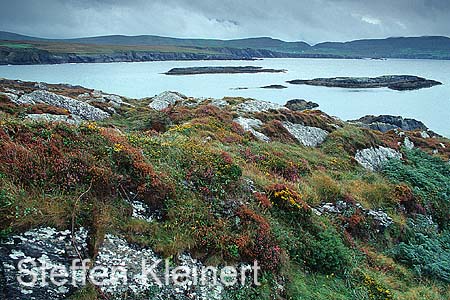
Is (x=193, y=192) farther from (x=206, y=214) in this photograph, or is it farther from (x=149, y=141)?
(x=149, y=141)

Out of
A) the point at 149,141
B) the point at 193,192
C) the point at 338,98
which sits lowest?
the point at 338,98

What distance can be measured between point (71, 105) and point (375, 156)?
30.6 metres

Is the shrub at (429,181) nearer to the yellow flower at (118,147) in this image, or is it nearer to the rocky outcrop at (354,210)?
the rocky outcrop at (354,210)

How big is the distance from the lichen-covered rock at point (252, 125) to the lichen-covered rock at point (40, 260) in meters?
18.7

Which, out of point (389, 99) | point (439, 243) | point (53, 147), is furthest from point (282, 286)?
point (389, 99)

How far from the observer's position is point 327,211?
1438 centimetres

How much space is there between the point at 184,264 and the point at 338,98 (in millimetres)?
102512

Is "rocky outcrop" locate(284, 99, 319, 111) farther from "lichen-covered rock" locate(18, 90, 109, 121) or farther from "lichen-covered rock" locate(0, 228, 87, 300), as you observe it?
"lichen-covered rock" locate(0, 228, 87, 300)

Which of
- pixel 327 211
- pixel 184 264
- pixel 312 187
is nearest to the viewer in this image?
pixel 184 264

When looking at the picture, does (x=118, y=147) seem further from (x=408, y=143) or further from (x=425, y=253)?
(x=408, y=143)

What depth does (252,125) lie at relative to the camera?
28125 mm

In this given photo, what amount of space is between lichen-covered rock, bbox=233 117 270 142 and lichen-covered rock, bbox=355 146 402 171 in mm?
7518

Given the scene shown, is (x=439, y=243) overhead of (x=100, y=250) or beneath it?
beneath

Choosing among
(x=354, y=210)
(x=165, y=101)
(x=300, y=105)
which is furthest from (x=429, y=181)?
(x=300, y=105)
